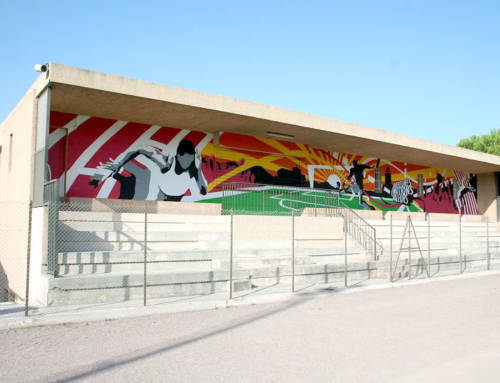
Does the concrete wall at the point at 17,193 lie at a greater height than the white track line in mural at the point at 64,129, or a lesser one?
lesser

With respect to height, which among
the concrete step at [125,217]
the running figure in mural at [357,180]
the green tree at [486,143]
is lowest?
the concrete step at [125,217]

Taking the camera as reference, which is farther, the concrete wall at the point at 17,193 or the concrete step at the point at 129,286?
the concrete wall at the point at 17,193

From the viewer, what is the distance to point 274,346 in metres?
5.91

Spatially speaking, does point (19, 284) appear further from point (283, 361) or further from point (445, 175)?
point (445, 175)

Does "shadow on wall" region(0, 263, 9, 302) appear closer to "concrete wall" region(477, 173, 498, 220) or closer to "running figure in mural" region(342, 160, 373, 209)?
"running figure in mural" region(342, 160, 373, 209)

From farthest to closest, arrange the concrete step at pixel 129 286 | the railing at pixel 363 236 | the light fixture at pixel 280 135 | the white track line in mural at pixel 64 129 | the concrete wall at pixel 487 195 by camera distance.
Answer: the concrete wall at pixel 487 195 < the light fixture at pixel 280 135 < the railing at pixel 363 236 < the white track line in mural at pixel 64 129 < the concrete step at pixel 129 286

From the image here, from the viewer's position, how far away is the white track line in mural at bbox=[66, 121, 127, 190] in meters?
13.5

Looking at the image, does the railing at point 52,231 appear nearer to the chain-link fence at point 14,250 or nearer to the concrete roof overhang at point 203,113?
the chain-link fence at point 14,250

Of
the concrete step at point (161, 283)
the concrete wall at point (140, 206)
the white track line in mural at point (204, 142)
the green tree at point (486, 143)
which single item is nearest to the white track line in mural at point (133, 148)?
the concrete wall at point (140, 206)

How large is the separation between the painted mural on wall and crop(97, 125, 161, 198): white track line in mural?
0.10 feet

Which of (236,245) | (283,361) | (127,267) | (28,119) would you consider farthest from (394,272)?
(28,119)

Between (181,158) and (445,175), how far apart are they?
17091 mm

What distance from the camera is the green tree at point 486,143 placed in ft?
145

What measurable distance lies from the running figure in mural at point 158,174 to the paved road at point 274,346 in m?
7.39
